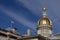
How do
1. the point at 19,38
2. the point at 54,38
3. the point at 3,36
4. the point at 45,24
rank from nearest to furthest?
the point at 3,36, the point at 19,38, the point at 54,38, the point at 45,24

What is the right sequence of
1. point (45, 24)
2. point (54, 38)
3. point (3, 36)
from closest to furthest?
1. point (3, 36)
2. point (54, 38)
3. point (45, 24)

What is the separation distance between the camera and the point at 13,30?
167ft

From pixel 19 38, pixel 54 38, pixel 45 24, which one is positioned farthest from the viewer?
pixel 45 24

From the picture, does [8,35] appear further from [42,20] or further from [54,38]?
[42,20]

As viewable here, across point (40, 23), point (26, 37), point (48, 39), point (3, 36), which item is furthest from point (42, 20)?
point (3, 36)

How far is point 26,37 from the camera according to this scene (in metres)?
50.0

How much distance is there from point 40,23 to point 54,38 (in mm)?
12990

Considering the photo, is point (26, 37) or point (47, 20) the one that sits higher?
point (47, 20)

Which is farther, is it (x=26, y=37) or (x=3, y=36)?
(x=26, y=37)

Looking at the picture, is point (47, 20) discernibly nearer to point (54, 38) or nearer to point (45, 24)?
point (45, 24)

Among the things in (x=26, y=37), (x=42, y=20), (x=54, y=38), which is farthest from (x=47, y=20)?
(x=26, y=37)

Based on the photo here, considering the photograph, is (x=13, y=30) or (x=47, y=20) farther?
(x=47, y=20)

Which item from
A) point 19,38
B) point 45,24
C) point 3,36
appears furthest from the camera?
point 45,24

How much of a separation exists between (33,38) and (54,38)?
7512 millimetres
